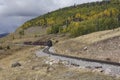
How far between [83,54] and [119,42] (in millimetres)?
8157

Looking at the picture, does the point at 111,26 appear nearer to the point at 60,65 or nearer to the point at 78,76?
the point at 60,65

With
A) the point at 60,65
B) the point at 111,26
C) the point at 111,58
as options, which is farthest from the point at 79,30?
the point at 60,65

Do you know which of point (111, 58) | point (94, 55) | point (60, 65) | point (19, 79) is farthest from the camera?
point (94, 55)

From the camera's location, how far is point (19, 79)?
37062mm

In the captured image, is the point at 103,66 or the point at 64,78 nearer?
the point at 64,78

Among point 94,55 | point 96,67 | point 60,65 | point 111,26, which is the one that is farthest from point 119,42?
point 111,26

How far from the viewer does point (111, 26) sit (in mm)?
143625

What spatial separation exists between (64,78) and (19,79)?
573 centimetres

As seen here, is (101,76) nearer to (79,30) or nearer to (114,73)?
(114,73)

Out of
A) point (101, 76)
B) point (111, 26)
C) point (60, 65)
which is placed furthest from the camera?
point (111, 26)

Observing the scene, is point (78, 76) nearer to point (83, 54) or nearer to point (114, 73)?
point (114, 73)

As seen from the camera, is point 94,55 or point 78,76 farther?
point 94,55

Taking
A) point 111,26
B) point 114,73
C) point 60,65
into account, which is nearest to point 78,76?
point 114,73

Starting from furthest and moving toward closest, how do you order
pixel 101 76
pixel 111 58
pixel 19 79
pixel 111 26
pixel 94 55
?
pixel 111 26
pixel 94 55
pixel 111 58
pixel 19 79
pixel 101 76
